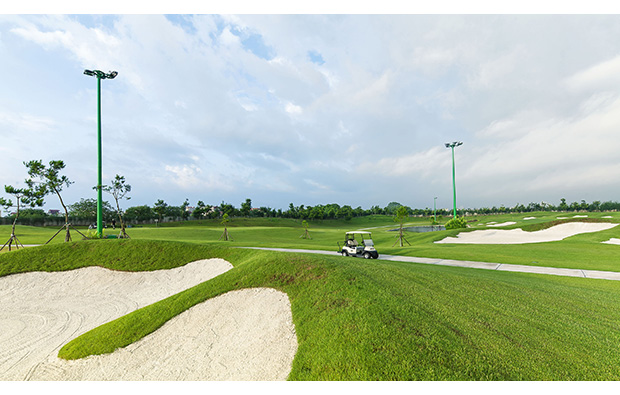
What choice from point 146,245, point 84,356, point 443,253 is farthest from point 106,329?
point 443,253

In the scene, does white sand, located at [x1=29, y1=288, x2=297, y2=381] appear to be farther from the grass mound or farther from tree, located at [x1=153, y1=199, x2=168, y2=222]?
tree, located at [x1=153, y1=199, x2=168, y2=222]

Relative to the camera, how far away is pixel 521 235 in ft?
103

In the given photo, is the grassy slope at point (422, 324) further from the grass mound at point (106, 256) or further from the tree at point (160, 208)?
the tree at point (160, 208)

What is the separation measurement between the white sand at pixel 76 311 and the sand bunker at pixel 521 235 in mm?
25388

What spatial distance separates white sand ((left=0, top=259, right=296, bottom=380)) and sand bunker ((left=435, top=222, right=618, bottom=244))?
1000 inches

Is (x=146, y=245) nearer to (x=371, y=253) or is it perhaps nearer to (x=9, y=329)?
(x=9, y=329)

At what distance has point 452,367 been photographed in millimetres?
4340

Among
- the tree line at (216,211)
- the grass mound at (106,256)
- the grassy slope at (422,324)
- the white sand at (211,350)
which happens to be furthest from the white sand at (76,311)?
the tree line at (216,211)

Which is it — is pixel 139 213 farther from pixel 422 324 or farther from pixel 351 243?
pixel 422 324

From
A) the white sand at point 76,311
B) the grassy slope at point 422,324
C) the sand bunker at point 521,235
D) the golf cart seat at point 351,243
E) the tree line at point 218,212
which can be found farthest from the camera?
the tree line at point 218,212

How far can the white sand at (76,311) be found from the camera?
682cm

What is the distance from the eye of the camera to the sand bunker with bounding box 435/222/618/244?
28.7 metres

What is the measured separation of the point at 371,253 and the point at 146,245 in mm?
14388

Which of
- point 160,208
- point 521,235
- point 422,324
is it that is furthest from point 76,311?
point 160,208
